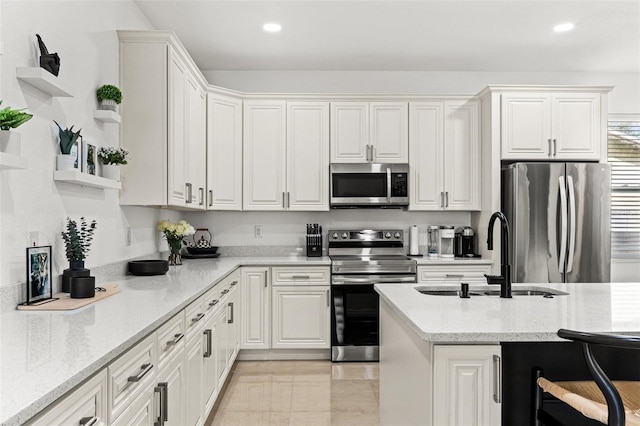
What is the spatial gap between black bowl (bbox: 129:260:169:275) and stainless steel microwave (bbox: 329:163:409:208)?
186cm

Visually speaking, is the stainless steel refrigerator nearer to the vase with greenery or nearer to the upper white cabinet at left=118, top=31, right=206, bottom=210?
the vase with greenery

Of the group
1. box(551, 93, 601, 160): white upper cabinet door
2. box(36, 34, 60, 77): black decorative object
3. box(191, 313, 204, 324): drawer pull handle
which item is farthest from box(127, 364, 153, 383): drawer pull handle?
box(551, 93, 601, 160): white upper cabinet door

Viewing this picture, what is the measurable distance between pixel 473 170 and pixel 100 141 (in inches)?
128

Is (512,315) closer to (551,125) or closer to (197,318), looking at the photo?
(197,318)

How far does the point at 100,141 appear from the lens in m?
2.79

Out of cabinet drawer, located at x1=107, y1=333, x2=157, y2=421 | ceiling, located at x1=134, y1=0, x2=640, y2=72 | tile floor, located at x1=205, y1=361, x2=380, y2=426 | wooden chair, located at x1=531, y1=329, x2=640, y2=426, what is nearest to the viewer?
wooden chair, located at x1=531, y1=329, x2=640, y2=426

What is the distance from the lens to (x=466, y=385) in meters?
1.54

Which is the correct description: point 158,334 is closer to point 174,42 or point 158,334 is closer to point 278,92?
point 174,42

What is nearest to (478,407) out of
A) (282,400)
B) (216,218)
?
(282,400)

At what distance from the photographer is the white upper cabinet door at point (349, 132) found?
14.8ft

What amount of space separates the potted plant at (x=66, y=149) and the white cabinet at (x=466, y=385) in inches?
73.1

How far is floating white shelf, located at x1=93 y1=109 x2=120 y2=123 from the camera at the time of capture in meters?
2.68

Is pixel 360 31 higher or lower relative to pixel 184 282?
higher

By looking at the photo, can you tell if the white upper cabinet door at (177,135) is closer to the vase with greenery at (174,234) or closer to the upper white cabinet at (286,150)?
the vase with greenery at (174,234)
